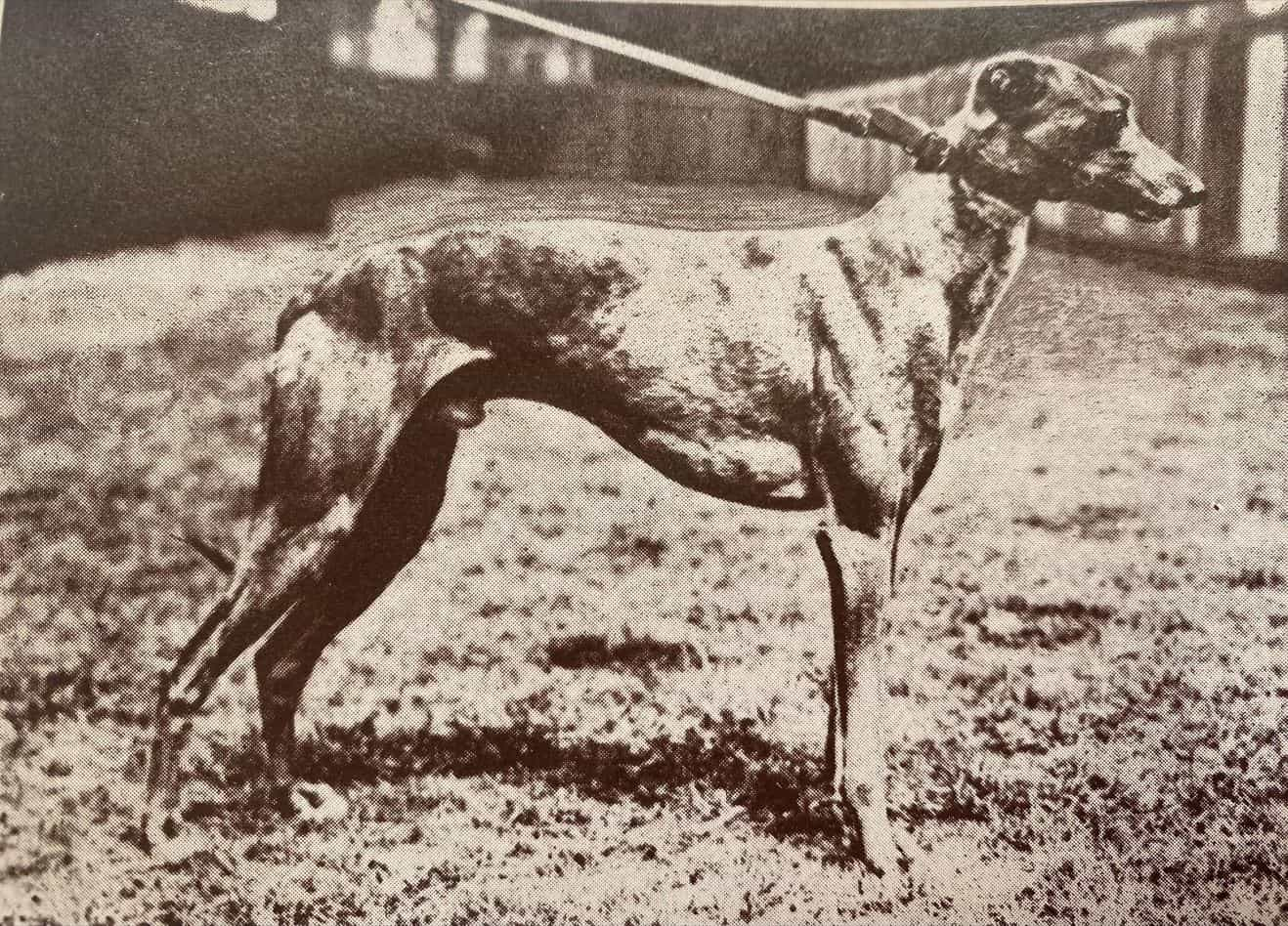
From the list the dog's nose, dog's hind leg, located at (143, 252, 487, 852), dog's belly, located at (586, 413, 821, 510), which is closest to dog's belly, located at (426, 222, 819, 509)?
dog's belly, located at (586, 413, 821, 510)

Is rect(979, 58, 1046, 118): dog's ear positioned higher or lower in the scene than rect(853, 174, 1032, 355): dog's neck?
higher

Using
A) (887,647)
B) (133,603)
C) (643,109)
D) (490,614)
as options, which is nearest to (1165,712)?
(887,647)

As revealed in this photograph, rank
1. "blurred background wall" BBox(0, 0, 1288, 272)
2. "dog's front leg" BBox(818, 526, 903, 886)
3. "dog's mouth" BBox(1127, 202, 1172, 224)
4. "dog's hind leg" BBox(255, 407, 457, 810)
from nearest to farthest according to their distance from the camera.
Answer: "dog's front leg" BBox(818, 526, 903, 886) → "dog's hind leg" BBox(255, 407, 457, 810) → "dog's mouth" BBox(1127, 202, 1172, 224) → "blurred background wall" BBox(0, 0, 1288, 272)

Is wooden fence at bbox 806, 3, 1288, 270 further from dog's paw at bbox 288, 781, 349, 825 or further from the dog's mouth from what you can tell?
dog's paw at bbox 288, 781, 349, 825

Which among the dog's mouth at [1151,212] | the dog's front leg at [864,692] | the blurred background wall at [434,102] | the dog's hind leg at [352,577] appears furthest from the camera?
the blurred background wall at [434,102]

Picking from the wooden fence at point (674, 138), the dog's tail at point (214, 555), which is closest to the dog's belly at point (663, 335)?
the wooden fence at point (674, 138)

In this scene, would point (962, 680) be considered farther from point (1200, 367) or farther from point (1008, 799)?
point (1200, 367)

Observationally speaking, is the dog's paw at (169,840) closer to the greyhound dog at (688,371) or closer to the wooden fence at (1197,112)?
the greyhound dog at (688,371)
